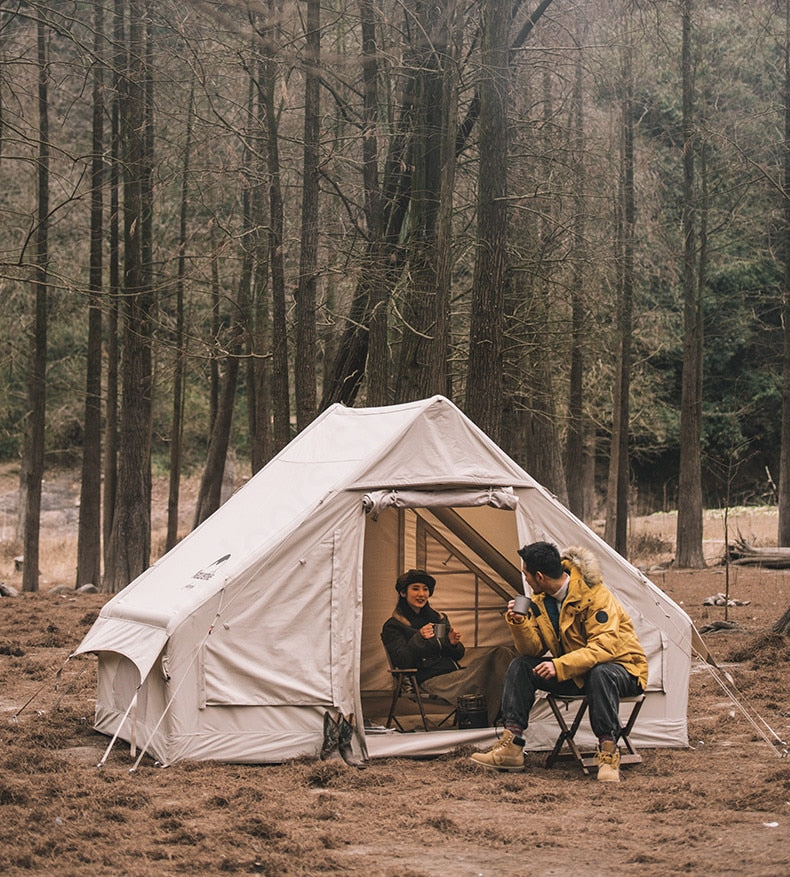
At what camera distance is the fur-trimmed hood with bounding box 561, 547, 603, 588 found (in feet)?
23.9

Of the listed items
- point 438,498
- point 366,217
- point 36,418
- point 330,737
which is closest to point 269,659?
point 330,737

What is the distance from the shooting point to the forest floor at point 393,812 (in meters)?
5.18

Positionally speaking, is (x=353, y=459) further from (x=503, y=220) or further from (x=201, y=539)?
(x=503, y=220)

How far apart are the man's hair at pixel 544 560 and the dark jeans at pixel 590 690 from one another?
0.49 m

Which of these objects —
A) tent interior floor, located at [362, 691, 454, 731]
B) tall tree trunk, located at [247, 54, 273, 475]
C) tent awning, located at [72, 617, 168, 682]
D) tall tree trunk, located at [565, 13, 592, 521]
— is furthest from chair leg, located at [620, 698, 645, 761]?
tall tree trunk, located at [247, 54, 273, 475]

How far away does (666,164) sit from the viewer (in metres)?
32.2

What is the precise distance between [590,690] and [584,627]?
0.37 m

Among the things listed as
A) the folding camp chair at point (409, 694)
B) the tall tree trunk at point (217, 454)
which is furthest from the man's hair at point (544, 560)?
the tall tree trunk at point (217, 454)

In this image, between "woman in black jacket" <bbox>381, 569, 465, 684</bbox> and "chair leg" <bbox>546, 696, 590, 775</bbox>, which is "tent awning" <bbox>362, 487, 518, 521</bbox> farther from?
"chair leg" <bbox>546, 696, 590, 775</bbox>

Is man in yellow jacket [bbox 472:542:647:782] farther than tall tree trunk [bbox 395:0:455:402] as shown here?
No

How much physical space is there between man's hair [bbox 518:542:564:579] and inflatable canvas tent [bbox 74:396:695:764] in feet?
2.23

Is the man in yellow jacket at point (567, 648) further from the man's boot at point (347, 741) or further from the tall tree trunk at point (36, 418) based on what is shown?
the tall tree trunk at point (36, 418)

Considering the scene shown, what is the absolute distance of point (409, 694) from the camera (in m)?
8.76

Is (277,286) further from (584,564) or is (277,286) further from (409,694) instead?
(584,564)
